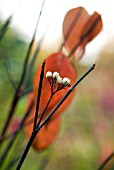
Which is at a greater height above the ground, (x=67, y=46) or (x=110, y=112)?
(x=110, y=112)

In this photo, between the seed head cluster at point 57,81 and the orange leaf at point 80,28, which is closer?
the seed head cluster at point 57,81

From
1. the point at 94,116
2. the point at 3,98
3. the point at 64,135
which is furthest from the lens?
the point at 94,116

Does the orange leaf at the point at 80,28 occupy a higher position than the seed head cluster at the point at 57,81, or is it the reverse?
the orange leaf at the point at 80,28

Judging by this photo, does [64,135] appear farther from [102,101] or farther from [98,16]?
[98,16]

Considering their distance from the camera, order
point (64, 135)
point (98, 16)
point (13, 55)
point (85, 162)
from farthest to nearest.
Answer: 1. point (64, 135)
2. point (85, 162)
3. point (13, 55)
4. point (98, 16)

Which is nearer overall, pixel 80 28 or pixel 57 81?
pixel 57 81

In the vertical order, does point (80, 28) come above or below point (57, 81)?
above

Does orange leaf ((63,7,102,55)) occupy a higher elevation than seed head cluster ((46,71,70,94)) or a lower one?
higher

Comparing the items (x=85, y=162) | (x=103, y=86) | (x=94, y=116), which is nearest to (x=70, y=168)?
(x=85, y=162)

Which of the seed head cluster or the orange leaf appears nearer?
the seed head cluster

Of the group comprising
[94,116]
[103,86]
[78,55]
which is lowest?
[78,55]

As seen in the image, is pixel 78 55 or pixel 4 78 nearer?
pixel 78 55
